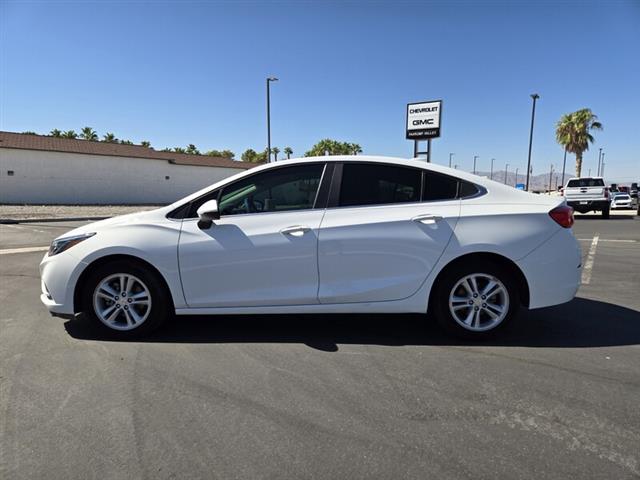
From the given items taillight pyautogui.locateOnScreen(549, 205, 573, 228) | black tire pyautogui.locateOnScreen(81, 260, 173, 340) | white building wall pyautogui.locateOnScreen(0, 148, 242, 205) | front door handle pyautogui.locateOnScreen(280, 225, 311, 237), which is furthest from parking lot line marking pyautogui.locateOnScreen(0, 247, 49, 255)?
white building wall pyautogui.locateOnScreen(0, 148, 242, 205)

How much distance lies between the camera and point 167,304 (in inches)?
151

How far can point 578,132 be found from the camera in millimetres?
46719

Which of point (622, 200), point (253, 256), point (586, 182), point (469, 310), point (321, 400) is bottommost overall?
point (321, 400)

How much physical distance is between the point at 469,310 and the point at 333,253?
133 cm

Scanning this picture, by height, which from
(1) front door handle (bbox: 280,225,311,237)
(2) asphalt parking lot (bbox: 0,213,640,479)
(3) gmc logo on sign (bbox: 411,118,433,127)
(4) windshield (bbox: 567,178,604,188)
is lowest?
(2) asphalt parking lot (bbox: 0,213,640,479)

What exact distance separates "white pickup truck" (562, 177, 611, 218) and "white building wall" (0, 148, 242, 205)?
30.7 meters

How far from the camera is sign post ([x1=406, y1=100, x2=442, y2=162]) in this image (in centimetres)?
1891

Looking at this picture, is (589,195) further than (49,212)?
No

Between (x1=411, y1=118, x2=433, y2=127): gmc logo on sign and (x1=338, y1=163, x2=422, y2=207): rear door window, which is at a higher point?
(x1=411, y1=118, x2=433, y2=127): gmc logo on sign

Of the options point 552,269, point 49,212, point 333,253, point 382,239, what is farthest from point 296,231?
point 49,212

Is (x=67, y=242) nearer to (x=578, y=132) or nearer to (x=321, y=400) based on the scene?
(x=321, y=400)

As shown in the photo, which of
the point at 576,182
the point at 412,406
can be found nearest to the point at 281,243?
the point at 412,406

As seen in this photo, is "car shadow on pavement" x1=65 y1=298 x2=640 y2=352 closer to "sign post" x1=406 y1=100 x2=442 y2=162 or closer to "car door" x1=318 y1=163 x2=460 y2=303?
"car door" x1=318 y1=163 x2=460 y2=303

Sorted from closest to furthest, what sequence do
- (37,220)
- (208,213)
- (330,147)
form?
(208,213), (37,220), (330,147)
